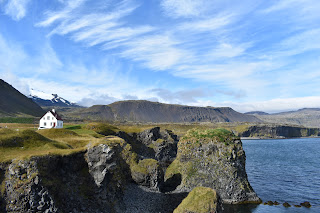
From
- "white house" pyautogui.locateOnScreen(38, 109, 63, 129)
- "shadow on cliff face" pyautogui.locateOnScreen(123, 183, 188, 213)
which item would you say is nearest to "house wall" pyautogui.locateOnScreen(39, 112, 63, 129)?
"white house" pyautogui.locateOnScreen(38, 109, 63, 129)

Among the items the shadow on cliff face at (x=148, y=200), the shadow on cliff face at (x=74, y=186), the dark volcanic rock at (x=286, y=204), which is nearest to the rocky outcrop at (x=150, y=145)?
the shadow on cliff face at (x=148, y=200)

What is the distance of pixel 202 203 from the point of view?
25719mm

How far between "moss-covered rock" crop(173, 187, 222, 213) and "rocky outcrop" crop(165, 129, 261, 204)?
48.8 ft

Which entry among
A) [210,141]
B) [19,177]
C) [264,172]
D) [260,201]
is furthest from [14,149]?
[264,172]

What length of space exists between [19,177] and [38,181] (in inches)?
80.2

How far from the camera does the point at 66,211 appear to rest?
23578 millimetres

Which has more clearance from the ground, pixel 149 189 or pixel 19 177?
pixel 19 177

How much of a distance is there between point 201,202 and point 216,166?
18.2m

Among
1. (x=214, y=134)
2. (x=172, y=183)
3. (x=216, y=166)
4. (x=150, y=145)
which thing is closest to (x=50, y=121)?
(x=150, y=145)

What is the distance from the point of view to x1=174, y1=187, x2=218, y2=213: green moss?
25234mm

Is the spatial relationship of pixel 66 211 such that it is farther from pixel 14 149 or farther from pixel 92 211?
pixel 14 149

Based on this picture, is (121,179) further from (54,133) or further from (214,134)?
(54,133)

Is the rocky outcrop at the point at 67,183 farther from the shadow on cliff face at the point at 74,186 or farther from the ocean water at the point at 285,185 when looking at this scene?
the ocean water at the point at 285,185

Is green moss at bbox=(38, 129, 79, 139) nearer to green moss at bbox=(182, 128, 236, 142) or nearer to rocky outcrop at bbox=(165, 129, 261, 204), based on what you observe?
rocky outcrop at bbox=(165, 129, 261, 204)
